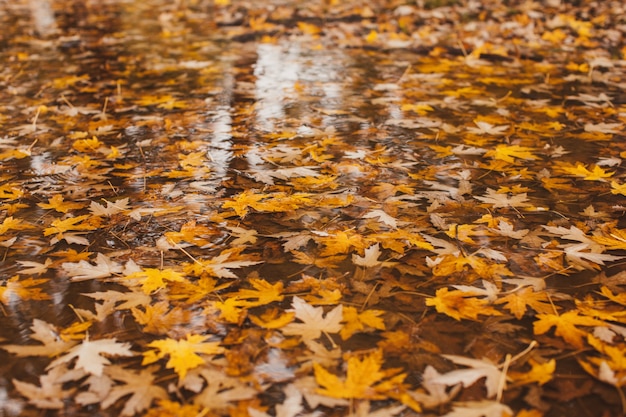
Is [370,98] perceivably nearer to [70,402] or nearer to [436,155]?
[436,155]

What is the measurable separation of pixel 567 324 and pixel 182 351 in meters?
1.19

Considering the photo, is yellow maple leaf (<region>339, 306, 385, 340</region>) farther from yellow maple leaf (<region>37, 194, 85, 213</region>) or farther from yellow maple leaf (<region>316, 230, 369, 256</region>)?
yellow maple leaf (<region>37, 194, 85, 213</region>)

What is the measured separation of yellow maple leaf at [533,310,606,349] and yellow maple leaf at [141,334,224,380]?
100 centimetres

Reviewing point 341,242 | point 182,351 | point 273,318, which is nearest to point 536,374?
point 273,318

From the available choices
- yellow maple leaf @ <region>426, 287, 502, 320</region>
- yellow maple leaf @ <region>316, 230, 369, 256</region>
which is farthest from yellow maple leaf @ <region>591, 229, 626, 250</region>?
yellow maple leaf @ <region>316, 230, 369, 256</region>

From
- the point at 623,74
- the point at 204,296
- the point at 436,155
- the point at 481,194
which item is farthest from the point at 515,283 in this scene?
the point at 623,74

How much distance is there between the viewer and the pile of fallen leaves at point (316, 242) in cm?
148

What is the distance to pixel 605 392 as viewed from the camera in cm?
143

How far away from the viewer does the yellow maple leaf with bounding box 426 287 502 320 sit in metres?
1.73

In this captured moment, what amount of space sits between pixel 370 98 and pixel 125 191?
2.15 metres

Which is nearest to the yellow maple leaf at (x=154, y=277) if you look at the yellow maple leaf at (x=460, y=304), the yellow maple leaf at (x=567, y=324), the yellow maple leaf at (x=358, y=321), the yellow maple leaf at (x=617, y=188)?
the yellow maple leaf at (x=358, y=321)

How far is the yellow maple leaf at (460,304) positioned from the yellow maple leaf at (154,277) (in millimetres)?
907

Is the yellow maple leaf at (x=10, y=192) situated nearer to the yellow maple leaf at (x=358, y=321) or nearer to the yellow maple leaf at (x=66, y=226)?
the yellow maple leaf at (x=66, y=226)

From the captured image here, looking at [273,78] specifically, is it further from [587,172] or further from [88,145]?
[587,172]
